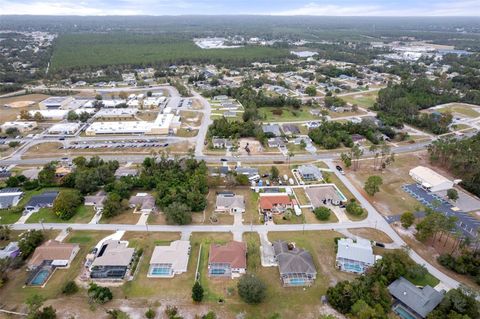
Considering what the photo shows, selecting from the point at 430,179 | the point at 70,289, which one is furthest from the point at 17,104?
the point at 430,179

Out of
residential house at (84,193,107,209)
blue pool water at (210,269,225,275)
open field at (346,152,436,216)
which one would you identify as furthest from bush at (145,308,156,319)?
open field at (346,152,436,216)

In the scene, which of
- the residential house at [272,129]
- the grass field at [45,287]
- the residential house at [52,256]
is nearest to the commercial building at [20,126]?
the residential house at [52,256]

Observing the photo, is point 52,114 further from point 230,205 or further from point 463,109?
point 463,109

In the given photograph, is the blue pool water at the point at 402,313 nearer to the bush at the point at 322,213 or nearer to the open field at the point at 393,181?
the bush at the point at 322,213

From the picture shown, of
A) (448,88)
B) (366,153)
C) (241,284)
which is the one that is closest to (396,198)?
(366,153)

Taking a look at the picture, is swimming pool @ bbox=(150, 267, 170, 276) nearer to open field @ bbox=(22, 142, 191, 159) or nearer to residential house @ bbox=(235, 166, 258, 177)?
residential house @ bbox=(235, 166, 258, 177)

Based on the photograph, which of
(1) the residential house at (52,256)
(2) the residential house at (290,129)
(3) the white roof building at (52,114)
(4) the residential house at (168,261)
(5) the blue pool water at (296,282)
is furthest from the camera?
(3) the white roof building at (52,114)
